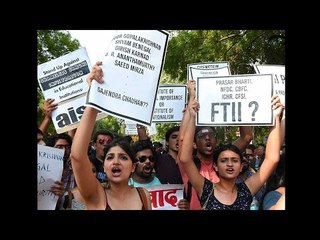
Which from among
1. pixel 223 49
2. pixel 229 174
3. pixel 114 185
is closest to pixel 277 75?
pixel 223 49

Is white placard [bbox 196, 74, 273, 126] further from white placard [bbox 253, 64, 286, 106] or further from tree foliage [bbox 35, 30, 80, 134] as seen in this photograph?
tree foliage [bbox 35, 30, 80, 134]

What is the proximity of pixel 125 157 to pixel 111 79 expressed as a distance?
826mm

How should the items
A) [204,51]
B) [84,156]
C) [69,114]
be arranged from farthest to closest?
[204,51] < [69,114] < [84,156]

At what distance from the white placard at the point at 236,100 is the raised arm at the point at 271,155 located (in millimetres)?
76

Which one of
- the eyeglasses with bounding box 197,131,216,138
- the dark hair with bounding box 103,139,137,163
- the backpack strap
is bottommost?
the backpack strap

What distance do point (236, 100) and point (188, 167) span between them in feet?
2.98

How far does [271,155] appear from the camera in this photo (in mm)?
6078

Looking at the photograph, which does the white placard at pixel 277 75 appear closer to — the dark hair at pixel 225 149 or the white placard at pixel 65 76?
the dark hair at pixel 225 149

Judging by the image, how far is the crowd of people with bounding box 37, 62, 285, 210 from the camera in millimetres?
5895

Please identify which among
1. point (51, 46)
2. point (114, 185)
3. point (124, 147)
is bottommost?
point (114, 185)

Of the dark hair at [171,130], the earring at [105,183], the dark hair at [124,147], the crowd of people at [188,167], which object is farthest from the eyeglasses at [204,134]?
the earring at [105,183]

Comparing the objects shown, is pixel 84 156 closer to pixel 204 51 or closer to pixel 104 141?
pixel 104 141

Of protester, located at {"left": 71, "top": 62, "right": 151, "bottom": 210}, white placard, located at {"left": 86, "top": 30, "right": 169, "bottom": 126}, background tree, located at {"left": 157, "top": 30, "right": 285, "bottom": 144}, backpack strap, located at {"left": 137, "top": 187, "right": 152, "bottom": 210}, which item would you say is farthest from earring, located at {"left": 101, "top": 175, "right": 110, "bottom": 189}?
background tree, located at {"left": 157, "top": 30, "right": 285, "bottom": 144}
